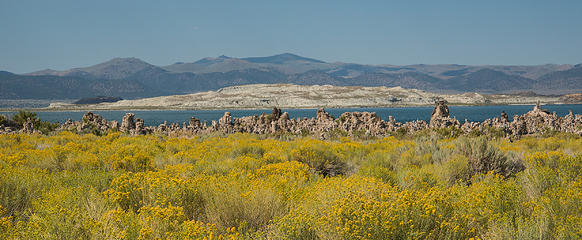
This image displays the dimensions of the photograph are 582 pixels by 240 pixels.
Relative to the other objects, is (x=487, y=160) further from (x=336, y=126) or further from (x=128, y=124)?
(x=128, y=124)

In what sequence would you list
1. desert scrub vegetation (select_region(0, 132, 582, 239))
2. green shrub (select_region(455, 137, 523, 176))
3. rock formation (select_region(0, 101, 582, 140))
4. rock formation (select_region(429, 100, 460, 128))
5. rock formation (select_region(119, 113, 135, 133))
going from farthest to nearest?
rock formation (select_region(119, 113, 135, 133)) < rock formation (select_region(429, 100, 460, 128)) < rock formation (select_region(0, 101, 582, 140)) < green shrub (select_region(455, 137, 523, 176)) < desert scrub vegetation (select_region(0, 132, 582, 239))

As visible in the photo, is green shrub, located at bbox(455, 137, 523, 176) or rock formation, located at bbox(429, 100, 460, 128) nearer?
green shrub, located at bbox(455, 137, 523, 176)

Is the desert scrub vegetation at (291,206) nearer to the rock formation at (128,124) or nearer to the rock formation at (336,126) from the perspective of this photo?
the rock formation at (336,126)

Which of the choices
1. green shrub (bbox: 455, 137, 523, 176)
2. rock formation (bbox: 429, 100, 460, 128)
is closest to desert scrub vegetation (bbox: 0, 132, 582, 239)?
green shrub (bbox: 455, 137, 523, 176)

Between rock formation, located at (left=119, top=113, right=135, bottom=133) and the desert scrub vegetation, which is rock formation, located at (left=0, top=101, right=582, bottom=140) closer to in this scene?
rock formation, located at (left=119, top=113, right=135, bottom=133)

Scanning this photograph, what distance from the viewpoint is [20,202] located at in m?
6.44

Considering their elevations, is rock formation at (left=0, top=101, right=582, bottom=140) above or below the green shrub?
below

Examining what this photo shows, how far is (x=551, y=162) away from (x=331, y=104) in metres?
182

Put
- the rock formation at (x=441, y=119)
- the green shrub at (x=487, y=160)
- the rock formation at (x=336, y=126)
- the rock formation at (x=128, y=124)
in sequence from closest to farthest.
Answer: the green shrub at (x=487, y=160) → the rock formation at (x=336, y=126) → the rock formation at (x=441, y=119) → the rock formation at (x=128, y=124)

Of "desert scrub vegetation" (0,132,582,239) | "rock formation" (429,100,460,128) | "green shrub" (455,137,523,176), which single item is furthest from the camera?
"rock formation" (429,100,460,128)

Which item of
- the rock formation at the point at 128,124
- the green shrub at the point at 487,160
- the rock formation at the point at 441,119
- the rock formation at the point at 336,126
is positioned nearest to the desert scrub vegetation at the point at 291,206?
the green shrub at the point at 487,160

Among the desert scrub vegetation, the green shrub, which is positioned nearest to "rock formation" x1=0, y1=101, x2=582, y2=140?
the green shrub

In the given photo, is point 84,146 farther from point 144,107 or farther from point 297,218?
point 144,107

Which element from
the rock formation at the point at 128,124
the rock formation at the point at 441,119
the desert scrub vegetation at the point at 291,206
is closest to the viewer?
the desert scrub vegetation at the point at 291,206
